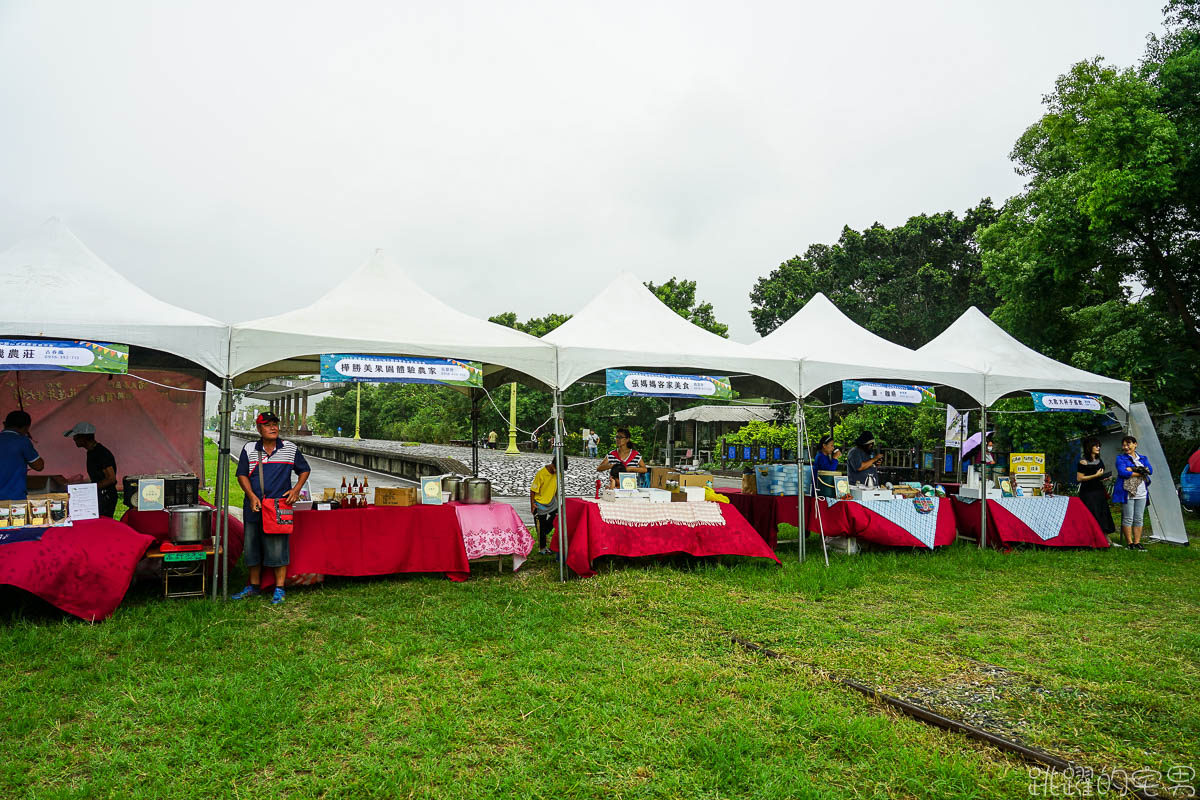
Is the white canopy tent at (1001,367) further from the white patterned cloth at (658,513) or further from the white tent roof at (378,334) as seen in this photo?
the white tent roof at (378,334)

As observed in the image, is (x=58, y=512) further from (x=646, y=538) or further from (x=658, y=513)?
(x=658, y=513)

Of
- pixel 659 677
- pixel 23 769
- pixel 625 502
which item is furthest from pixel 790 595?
pixel 23 769

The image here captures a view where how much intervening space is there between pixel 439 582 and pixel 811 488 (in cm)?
435

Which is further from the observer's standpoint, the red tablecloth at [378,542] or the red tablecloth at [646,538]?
the red tablecloth at [646,538]

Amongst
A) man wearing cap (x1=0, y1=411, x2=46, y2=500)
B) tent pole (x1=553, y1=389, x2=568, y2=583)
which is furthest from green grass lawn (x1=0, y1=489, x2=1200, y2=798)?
man wearing cap (x1=0, y1=411, x2=46, y2=500)

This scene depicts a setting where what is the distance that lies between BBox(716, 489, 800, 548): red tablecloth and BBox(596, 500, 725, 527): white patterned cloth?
1.16m

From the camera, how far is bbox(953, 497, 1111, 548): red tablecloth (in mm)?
8906

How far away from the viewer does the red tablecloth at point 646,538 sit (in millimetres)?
7035

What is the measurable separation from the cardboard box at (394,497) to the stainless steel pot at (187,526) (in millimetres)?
1493

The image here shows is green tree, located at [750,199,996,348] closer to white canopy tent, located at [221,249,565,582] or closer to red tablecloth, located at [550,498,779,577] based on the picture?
red tablecloth, located at [550,498,779,577]

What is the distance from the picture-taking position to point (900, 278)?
1097 inches

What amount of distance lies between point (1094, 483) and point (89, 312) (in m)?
11.6

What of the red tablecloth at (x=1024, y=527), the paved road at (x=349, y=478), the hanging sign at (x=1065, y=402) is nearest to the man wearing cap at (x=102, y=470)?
the paved road at (x=349, y=478)

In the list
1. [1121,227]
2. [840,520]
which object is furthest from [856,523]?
[1121,227]
